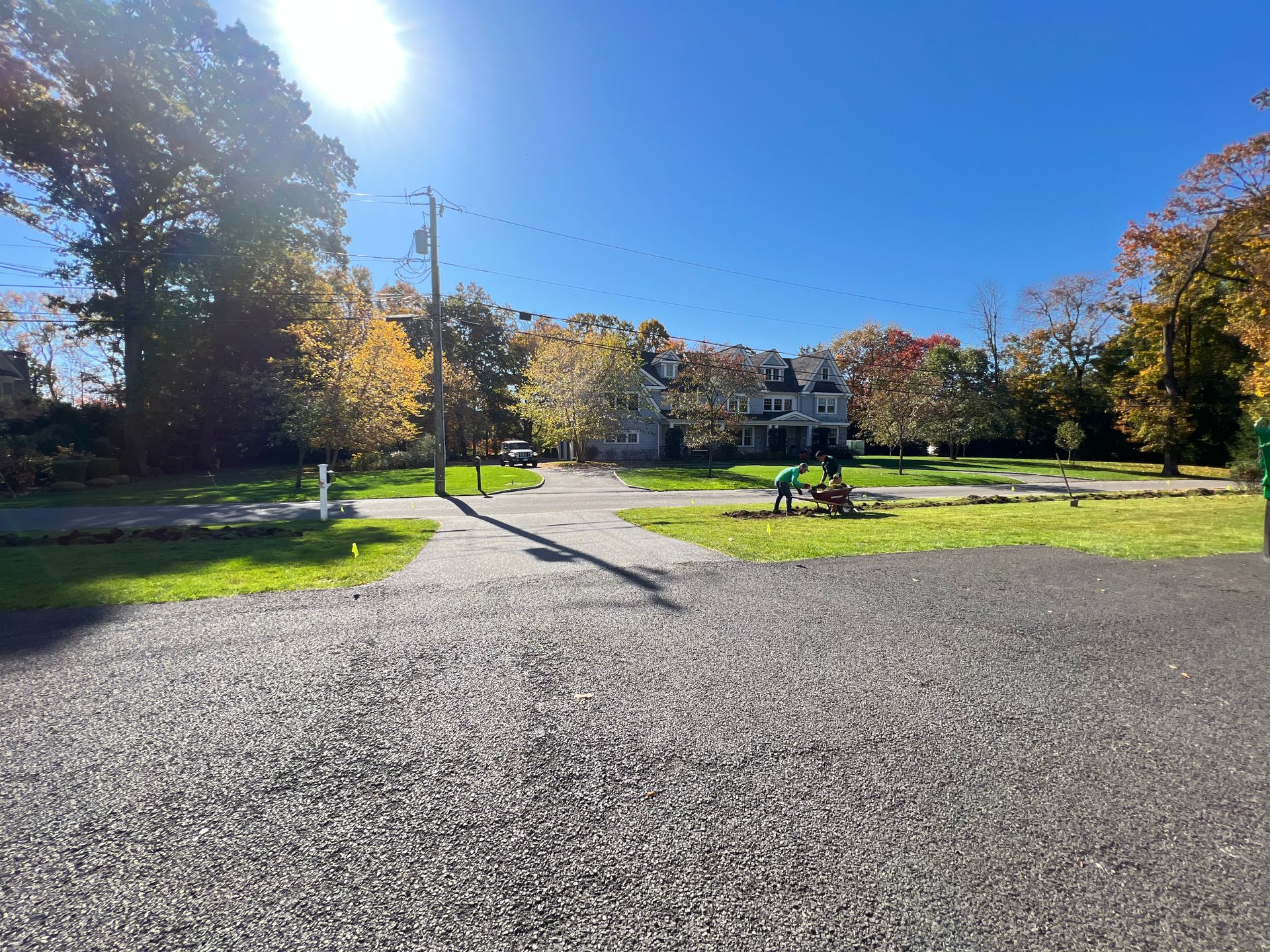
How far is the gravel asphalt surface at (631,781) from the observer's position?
191 centimetres

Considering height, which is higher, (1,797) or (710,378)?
(710,378)

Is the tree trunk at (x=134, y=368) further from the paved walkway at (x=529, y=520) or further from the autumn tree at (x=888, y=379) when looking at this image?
the autumn tree at (x=888, y=379)

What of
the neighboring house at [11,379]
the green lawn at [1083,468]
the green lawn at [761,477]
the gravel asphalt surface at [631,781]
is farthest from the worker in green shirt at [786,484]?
the neighboring house at [11,379]

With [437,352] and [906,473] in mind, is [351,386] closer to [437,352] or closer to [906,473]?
[437,352]

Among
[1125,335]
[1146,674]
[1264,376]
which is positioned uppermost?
[1125,335]

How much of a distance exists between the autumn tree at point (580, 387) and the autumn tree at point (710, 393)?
4078mm

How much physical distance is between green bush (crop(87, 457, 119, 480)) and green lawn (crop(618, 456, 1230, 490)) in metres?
23.4

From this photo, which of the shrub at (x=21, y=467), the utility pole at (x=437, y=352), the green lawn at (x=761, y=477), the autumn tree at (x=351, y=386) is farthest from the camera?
the green lawn at (x=761, y=477)

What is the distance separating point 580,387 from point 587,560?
2674 cm

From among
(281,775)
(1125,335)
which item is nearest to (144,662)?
(281,775)

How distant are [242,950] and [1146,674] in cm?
563

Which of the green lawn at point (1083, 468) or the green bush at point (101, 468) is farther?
the green lawn at point (1083, 468)

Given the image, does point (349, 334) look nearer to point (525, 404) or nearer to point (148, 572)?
point (525, 404)

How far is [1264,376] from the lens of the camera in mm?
19016
